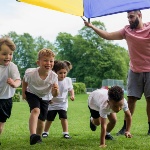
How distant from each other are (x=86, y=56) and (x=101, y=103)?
5993 cm

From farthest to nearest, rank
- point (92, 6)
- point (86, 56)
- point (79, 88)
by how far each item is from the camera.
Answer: point (86, 56) → point (79, 88) → point (92, 6)

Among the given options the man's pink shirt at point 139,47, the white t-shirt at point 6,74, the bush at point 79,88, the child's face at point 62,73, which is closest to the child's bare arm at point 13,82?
the white t-shirt at point 6,74

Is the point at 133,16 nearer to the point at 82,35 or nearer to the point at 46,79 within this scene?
the point at 46,79

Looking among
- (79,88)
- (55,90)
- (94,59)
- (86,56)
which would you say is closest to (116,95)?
(55,90)

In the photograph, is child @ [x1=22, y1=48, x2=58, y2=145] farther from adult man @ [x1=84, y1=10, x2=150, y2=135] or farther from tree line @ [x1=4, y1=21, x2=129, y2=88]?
tree line @ [x1=4, y1=21, x2=129, y2=88]

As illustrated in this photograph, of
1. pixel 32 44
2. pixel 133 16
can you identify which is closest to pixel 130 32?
pixel 133 16

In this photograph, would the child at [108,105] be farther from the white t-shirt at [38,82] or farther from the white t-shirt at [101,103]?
the white t-shirt at [38,82]

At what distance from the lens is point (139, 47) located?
6.18 meters

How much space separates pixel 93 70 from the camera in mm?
Answer: 65250

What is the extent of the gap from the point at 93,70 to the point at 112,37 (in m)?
58.9

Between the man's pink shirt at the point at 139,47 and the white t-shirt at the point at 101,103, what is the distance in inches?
31.3

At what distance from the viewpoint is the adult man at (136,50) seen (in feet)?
20.2

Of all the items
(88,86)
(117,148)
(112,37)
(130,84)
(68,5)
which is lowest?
(88,86)

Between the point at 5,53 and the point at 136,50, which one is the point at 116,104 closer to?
the point at 136,50
